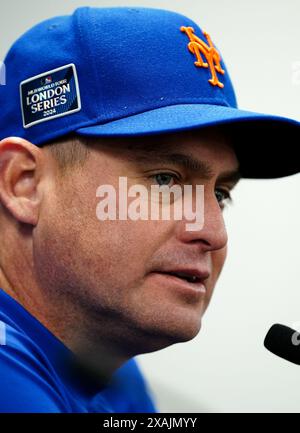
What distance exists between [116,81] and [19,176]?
0.22 metres

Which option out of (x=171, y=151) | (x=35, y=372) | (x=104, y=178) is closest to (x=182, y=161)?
(x=171, y=151)

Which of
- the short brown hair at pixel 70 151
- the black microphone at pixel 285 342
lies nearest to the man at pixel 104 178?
the short brown hair at pixel 70 151

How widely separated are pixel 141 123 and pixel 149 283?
251 mm

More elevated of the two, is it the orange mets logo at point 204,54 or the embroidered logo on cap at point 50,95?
the orange mets logo at point 204,54

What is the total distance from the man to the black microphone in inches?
4.9

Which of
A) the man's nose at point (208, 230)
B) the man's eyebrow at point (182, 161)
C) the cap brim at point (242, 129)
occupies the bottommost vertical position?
the man's nose at point (208, 230)

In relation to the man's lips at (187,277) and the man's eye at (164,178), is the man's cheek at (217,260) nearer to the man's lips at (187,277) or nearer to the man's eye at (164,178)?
the man's lips at (187,277)

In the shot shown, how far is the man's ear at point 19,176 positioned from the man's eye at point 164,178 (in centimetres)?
19

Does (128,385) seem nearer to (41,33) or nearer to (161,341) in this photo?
(161,341)

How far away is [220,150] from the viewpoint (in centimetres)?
112

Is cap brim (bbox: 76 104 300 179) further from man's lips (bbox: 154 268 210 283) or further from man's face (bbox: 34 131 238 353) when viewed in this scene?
man's lips (bbox: 154 268 210 283)

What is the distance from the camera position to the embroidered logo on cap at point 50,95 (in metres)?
1.07
